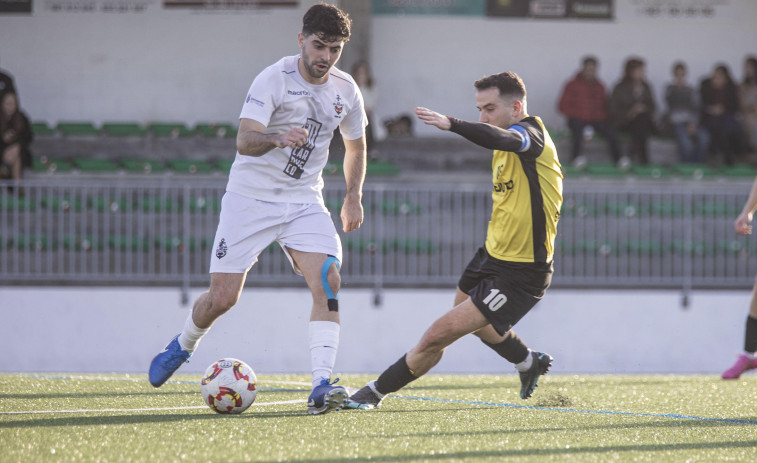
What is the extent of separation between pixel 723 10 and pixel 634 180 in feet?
17.3

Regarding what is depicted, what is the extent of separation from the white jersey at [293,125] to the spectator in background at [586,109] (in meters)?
10.6

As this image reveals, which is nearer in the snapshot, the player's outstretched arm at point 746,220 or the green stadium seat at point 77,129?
the player's outstretched arm at point 746,220

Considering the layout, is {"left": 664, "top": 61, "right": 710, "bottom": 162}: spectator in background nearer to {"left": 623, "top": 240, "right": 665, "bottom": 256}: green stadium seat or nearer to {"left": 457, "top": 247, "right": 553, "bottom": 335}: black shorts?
{"left": 623, "top": 240, "right": 665, "bottom": 256}: green stadium seat

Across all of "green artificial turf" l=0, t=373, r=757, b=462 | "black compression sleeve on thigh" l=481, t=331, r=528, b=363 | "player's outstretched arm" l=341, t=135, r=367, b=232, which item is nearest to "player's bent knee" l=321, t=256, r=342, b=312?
"player's outstretched arm" l=341, t=135, r=367, b=232

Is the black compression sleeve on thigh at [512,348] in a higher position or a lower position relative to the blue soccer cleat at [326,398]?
higher

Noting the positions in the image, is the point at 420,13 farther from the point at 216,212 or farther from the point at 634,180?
the point at 216,212

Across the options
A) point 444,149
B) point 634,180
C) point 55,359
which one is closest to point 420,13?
point 444,149

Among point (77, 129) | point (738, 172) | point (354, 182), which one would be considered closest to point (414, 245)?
point (738, 172)

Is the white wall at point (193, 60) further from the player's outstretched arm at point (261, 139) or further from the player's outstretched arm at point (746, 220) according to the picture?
the player's outstretched arm at point (261, 139)

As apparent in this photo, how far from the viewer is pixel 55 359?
37.9 ft

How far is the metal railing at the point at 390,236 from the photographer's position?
12336 mm

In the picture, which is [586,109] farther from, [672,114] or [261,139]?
[261,139]

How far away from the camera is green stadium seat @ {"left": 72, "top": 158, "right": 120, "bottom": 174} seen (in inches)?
562

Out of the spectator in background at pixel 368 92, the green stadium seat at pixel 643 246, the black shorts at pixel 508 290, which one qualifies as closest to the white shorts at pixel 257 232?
the black shorts at pixel 508 290
